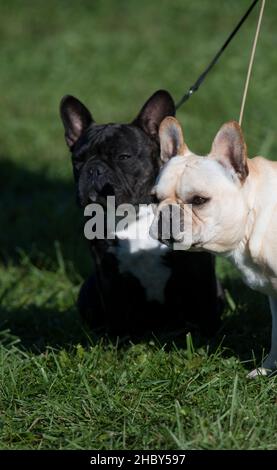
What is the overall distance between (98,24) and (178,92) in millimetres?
3498

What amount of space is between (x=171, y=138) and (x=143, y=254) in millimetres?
1086

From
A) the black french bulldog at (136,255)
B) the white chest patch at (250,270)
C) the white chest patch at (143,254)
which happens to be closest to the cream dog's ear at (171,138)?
the white chest patch at (250,270)

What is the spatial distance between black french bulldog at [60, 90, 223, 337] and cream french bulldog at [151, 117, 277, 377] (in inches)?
34.1

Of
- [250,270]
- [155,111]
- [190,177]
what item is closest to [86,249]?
[155,111]

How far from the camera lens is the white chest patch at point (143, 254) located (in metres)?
4.51

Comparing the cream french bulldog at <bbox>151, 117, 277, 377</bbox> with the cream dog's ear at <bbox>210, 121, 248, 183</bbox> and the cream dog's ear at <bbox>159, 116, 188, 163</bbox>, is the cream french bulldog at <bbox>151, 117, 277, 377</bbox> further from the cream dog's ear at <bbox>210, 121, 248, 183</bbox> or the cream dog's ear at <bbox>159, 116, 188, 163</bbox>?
the cream dog's ear at <bbox>159, 116, 188, 163</bbox>

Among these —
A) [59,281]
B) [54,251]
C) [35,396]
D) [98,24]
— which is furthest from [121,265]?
[98,24]

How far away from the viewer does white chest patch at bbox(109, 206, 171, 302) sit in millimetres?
4508

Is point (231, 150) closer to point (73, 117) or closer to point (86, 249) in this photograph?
point (73, 117)

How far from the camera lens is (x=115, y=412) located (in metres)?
3.52

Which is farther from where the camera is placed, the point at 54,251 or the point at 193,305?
the point at 54,251

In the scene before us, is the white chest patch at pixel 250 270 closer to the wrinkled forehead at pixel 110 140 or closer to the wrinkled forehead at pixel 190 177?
the wrinkled forehead at pixel 190 177
